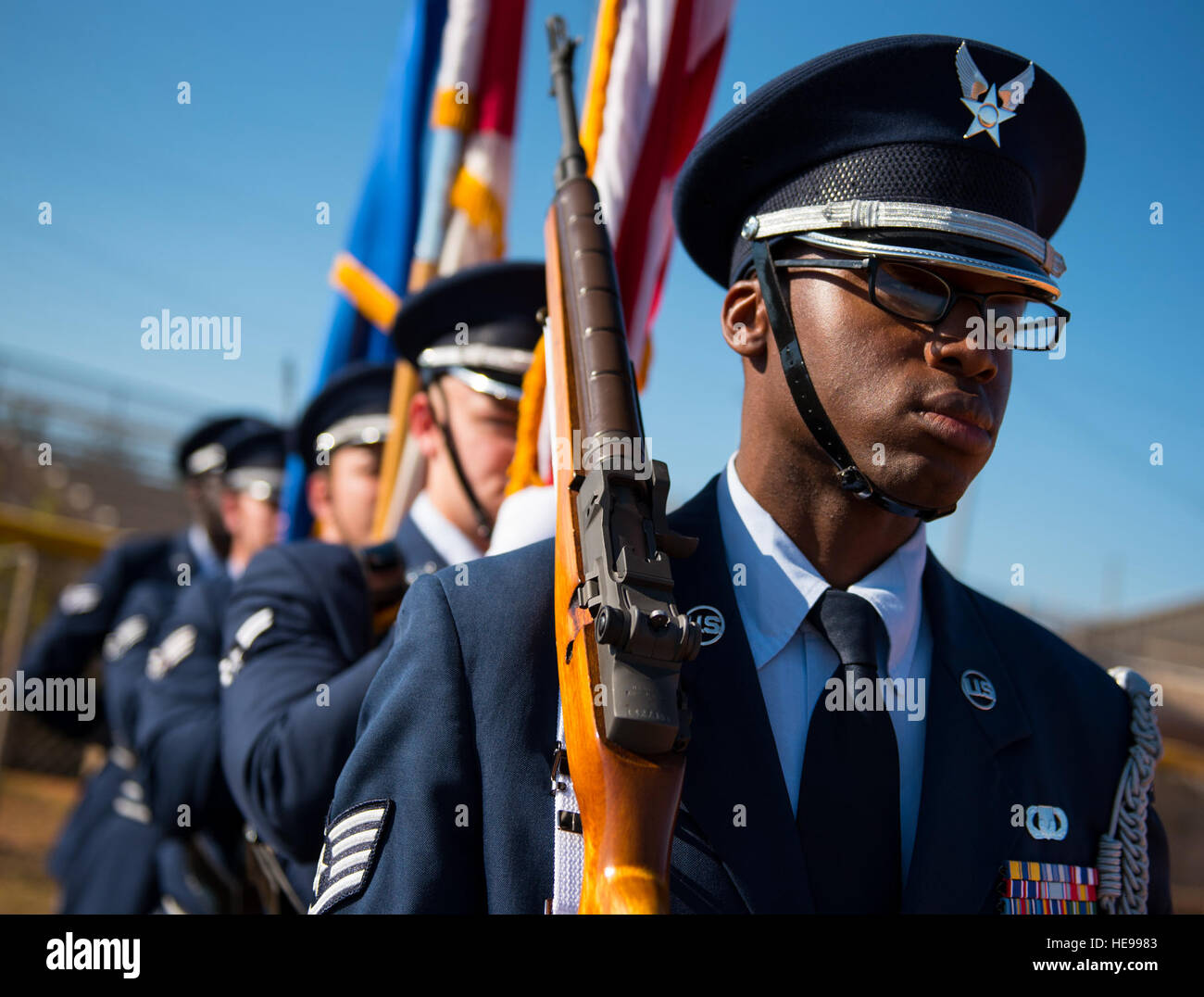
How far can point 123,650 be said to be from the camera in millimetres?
6051

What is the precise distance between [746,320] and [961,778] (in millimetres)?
972

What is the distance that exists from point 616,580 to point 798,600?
559 mm

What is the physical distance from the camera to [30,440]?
624 inches

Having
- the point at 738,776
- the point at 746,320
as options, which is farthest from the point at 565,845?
the point at 746,320

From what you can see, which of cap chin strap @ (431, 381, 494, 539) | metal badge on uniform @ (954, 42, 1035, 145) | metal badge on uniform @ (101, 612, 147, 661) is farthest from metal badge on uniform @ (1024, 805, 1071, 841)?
metal badge on uniform @ (101, 612, 147, 661)

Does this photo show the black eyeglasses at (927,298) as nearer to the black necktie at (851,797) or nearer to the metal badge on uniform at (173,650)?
the black necktie at (851,797)

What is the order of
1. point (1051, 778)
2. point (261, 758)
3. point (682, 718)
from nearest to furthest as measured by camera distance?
point (682, 718)
point (1051, 778)
point (261, 758)

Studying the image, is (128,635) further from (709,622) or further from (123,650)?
(709,622)

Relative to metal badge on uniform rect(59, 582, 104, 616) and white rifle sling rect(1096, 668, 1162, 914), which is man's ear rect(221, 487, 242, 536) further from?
white rifle sling rect(1096, 668, 1162, 914)

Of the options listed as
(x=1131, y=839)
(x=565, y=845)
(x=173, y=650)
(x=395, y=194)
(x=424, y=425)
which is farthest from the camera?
(x=395, y=194)

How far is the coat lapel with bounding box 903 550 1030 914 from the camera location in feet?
6.33

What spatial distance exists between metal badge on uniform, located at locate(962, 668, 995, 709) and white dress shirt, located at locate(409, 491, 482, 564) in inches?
70.0
